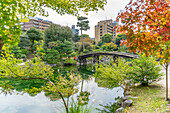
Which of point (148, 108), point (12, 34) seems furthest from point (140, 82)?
point (12, 34)

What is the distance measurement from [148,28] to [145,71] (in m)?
3.43

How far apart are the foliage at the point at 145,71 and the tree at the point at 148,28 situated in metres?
3.20

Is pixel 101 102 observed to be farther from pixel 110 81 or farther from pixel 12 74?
pixel 12 74

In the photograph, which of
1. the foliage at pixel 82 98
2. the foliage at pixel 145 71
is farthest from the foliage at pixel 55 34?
the foliage at pixel 82 98

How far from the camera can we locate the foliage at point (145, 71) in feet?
17.4

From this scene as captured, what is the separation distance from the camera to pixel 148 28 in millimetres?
2367

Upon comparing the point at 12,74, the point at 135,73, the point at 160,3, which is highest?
the point at 160,3

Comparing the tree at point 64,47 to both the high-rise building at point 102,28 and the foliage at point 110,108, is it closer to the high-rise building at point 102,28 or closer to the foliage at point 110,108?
the foliage at point 110,108

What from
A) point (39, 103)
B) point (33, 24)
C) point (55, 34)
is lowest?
point (39, 103)

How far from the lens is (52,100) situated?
18.5 feet

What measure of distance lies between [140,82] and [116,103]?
58.8 inches

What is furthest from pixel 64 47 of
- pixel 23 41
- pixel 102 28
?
pixel 102 28

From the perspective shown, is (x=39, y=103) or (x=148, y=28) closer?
(x=148, y=28)

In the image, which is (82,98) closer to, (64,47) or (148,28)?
(148,28)
